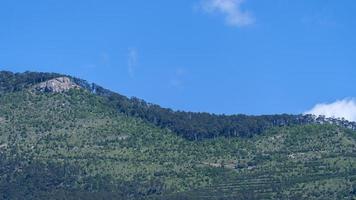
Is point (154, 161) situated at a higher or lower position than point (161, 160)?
lower

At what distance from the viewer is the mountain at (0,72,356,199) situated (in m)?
166

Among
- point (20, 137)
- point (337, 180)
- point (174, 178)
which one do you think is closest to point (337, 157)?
point (337, 180)

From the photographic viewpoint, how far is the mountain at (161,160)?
16588 cm

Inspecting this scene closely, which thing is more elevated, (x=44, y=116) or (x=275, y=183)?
(x=44, y=116)

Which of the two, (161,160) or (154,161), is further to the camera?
(161,160)

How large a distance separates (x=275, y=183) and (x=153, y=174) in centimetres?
1931

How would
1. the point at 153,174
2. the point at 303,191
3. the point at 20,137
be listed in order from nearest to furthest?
1. the point at 303,191
2. the point at 153,174
3. the point at 20,137

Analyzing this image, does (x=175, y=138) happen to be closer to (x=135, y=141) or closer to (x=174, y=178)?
(x=135, y=141)

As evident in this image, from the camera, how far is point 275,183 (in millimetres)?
169250

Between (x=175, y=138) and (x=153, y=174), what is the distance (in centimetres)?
2240

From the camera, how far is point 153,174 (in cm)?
17575

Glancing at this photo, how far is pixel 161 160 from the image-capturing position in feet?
599

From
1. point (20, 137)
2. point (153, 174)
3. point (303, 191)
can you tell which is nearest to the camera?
point (303, 191)

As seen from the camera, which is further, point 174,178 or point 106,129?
point 106,129
